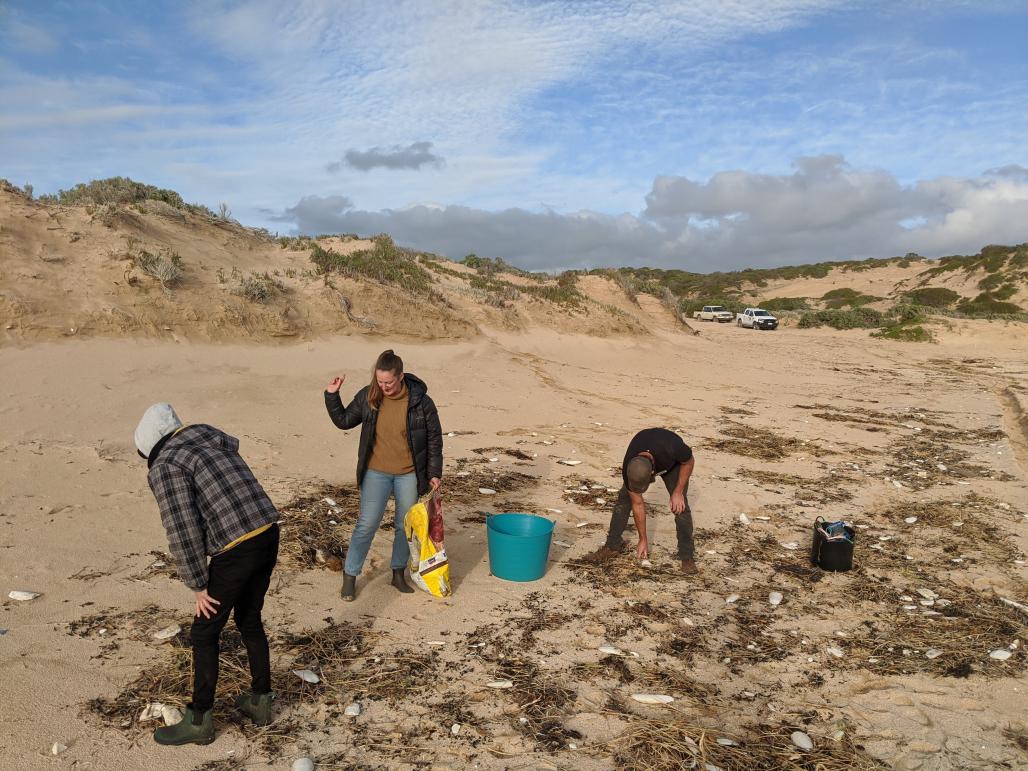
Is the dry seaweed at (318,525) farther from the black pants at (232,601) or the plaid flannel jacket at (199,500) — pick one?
the plaid flannel jacket at (199,500)

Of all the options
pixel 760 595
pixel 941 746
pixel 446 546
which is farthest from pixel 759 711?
pixel 446 546

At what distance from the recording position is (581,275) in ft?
97.3

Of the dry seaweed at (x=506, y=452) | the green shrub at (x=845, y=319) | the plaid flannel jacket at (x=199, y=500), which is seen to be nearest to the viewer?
the plaid flannel jacket at (x=199, y=500)

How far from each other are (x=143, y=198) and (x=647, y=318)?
18.1 meters

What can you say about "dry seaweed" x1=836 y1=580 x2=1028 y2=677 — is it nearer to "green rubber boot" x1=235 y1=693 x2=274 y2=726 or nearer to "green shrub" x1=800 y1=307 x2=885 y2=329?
"green rubber boot" x1=235 y1=693 x2=274 y2=726

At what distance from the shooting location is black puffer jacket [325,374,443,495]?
4992 mm

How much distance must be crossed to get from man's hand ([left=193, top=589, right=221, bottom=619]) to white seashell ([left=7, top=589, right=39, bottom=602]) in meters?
2.21

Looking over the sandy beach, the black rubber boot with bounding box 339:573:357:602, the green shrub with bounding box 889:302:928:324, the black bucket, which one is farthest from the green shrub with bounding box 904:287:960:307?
the black rubber boot with bounding box 339:573:357:602

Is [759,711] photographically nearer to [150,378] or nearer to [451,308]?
[150,378]

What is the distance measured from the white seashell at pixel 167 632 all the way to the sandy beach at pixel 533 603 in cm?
8

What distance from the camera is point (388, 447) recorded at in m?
5.03

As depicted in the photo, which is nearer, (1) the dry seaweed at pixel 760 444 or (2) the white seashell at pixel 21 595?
(2) the white seashell at pixel 21 595

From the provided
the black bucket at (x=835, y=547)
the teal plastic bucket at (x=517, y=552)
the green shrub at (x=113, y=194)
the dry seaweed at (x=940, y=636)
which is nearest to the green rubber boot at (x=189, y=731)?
the teal plastic bucket at (x=517, y=552)

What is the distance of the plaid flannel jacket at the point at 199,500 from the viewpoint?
316 centimetres
